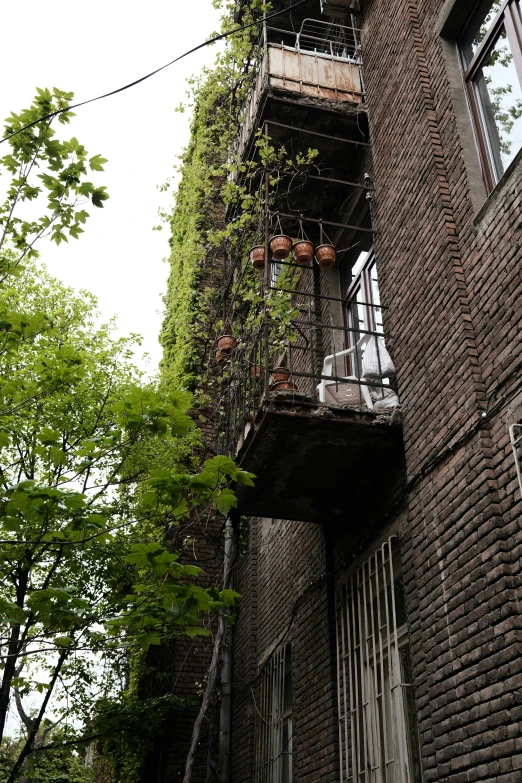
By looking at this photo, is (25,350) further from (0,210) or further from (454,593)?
(454,593)

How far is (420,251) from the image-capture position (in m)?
7.10

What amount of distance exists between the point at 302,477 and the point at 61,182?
3634mm

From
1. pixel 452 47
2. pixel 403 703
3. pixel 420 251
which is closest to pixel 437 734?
pixel 403 703

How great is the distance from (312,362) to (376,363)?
88.1 inches

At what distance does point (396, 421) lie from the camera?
22.6ft

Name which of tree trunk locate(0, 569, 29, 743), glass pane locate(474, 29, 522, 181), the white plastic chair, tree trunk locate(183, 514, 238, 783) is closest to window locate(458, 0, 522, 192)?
glass pane locate(474, 29, 522, 181)

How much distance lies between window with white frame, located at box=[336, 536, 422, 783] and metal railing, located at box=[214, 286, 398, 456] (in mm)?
1622

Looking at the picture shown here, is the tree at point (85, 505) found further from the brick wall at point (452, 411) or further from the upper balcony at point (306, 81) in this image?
the upper balcony at point (306, 81)

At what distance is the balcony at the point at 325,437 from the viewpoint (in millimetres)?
6840

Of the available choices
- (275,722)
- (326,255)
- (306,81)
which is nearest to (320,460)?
(326,255)

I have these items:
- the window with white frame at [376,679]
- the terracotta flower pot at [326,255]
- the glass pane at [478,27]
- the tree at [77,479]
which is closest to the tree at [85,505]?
the tree at [77,479]

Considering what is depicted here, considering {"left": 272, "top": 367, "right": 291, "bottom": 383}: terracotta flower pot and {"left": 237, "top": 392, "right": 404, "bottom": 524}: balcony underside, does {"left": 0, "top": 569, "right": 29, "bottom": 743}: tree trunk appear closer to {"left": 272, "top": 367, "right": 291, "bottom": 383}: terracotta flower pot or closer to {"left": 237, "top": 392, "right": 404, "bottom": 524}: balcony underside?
{"left": 237, "top": 392, "right": 404, "bottom": 524}: balcony underside

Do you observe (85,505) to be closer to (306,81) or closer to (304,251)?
(304,251)

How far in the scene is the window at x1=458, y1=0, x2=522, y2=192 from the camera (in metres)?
6.45
